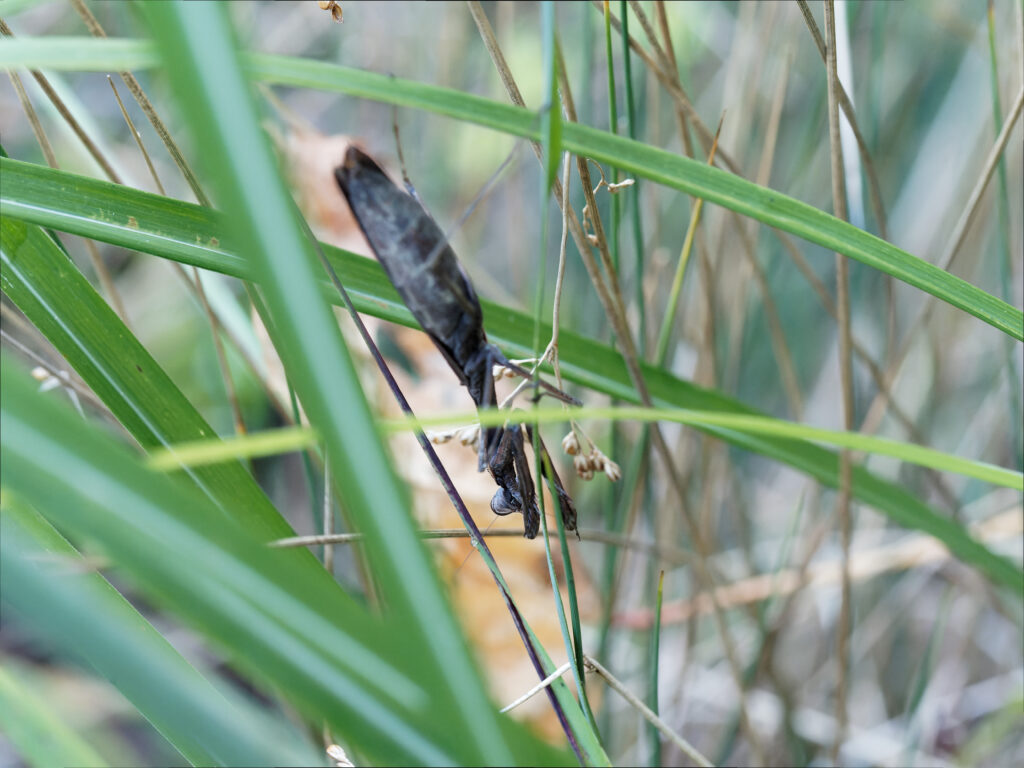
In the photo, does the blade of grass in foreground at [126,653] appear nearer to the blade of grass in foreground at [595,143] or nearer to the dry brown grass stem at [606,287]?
the blade of grass in foreground at [595,143]

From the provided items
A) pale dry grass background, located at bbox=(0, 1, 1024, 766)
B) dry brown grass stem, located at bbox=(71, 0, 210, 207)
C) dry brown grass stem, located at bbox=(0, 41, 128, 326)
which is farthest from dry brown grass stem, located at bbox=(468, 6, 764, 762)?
dry brown grass stem, located at bbox=(0, 41, 128, 326)

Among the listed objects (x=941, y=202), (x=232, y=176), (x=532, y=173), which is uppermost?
(x=532, y=173)

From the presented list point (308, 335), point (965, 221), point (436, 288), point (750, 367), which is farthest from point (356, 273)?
point (750, 367)

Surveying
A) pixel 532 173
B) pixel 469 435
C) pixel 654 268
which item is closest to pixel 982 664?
pixel 654 268

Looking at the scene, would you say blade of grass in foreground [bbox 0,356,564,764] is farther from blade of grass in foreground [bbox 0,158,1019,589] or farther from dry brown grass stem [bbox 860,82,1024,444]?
dry brown grass stem [bbox 860,82,1024,444]

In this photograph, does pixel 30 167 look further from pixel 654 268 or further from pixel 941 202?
pixel 941 202

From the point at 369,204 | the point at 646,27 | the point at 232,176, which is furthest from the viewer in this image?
the point at 646,27

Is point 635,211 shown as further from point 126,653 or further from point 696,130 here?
point 126,653
